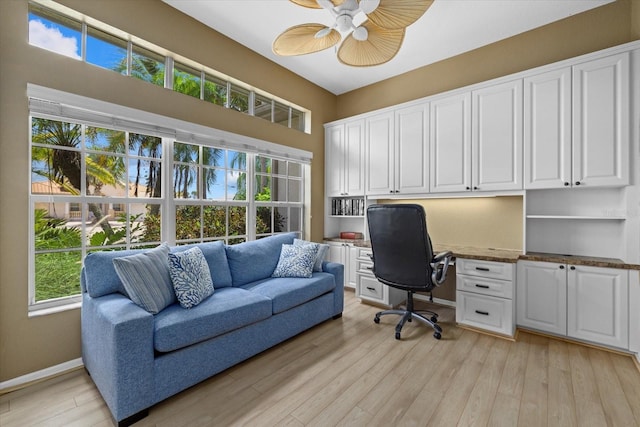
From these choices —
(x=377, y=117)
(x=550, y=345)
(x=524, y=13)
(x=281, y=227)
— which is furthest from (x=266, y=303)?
(x=524, y=13)

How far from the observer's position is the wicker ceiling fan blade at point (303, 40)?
1.99 m

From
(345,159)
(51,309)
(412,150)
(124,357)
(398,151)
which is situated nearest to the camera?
(124,357)

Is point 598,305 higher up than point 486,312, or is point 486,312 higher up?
point 598,305

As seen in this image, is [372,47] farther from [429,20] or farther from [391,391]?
[391,391]

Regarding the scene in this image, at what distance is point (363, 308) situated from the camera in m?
3.38

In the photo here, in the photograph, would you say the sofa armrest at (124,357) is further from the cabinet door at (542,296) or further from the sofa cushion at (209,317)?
the cabinet door at (542,296)

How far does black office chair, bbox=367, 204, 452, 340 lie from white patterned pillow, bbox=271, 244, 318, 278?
0.69 metres

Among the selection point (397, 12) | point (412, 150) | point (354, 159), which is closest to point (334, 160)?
point (354, 159)

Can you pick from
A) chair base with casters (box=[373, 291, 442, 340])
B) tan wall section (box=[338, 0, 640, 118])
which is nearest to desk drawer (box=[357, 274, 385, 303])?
chair base with casters (box=[373, 291, 442, 340])

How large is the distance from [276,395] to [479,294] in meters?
2.13

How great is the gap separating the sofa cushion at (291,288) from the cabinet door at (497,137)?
201 cm

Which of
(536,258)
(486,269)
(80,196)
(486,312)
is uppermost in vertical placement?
(80,196)

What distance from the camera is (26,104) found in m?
1.93

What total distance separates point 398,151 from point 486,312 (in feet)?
6.98
